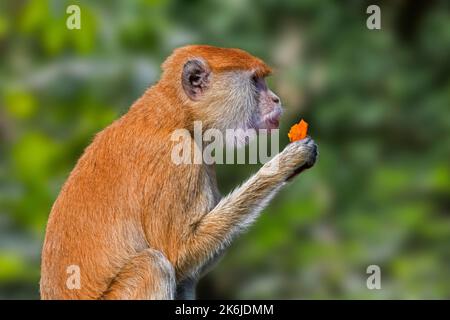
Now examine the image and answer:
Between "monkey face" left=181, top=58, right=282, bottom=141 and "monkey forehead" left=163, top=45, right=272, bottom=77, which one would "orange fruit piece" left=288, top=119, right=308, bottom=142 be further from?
"monkey forehead" left=163, top=45, right=272, bottom=77

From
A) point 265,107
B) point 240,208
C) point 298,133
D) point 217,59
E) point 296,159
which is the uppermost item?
point 217,59

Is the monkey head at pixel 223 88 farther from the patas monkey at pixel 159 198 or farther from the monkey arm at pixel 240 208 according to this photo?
the monkey arm at pixel 240 208

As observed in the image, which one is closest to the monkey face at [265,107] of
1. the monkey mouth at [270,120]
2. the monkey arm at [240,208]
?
the monkey mouth at [270,120]

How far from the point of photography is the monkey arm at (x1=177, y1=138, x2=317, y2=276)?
4004 mm

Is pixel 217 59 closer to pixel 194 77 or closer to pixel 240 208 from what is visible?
pixel 194 77

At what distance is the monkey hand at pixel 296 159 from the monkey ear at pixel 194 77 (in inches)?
18.5

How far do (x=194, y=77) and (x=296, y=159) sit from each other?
58cm

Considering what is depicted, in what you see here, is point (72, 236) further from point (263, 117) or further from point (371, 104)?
point (371, 104)

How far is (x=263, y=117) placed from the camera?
4.39 m

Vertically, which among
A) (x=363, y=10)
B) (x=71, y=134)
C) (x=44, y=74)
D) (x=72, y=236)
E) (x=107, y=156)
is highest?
(x=363, y=10)

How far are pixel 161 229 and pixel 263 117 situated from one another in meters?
0.78

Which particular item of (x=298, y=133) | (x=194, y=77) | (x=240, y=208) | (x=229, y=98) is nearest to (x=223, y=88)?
(x=229, y=98)

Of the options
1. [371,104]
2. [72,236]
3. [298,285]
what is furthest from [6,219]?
[371,104]

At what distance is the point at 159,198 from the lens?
3.98m
